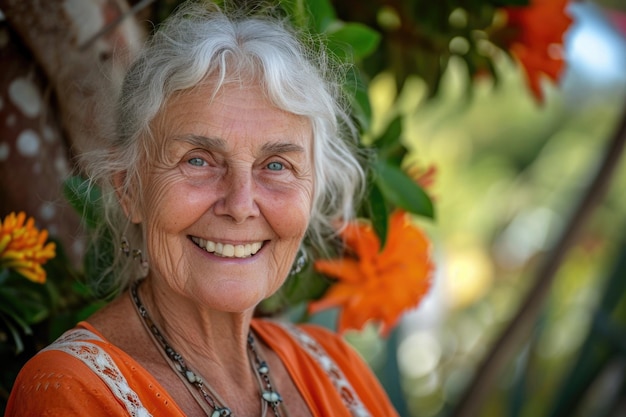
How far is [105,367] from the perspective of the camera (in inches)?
56.5

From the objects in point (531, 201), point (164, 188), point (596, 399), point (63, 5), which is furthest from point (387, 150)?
point (531, 201)

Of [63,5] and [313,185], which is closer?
[313,185]

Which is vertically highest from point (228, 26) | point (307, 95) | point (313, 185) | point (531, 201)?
point (228, 26)

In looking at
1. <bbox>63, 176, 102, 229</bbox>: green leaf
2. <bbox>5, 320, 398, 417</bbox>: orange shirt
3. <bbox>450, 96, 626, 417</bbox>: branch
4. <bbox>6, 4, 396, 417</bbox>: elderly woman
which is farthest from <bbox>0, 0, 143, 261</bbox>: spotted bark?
<bbox>450, 96, 626, 417</bbox>: branch

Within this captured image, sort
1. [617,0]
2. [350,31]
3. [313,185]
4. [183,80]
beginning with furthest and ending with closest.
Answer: [617,0], [350,31], [313,185], [183,80]

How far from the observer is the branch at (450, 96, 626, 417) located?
2873mm

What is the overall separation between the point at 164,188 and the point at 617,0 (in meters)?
5.63

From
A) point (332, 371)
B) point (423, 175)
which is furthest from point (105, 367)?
point (423, 175)

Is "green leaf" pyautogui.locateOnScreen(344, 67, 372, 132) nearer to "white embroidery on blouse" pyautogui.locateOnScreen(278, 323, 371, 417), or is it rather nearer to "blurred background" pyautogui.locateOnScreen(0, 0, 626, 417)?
"blurred background" pyautogui.locateOnScreen(0, 0, 626, 417)

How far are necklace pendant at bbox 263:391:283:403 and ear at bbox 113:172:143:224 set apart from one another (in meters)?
0.41

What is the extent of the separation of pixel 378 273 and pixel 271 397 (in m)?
0.47

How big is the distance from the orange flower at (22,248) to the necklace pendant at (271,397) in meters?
0.48

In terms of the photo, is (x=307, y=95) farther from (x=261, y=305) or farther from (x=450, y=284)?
(x=450, y=284)

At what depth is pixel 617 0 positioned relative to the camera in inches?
251
